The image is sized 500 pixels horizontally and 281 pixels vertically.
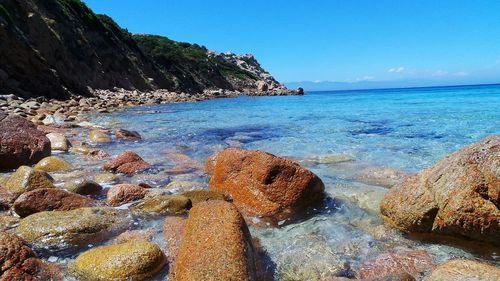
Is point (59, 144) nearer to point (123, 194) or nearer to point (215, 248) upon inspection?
point (123, 194)

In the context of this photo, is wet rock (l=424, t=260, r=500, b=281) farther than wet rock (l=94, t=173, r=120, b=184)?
No

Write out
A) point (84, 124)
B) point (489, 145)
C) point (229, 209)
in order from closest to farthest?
point (229, 209) < point (489, 145) < point (84, 124)

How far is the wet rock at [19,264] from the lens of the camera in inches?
120

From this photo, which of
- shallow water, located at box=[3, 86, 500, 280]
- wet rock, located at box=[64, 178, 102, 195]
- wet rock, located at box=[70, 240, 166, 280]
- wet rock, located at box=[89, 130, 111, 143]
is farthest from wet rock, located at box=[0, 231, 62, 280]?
wet rock, located at box=[89, 130, 111, 143]

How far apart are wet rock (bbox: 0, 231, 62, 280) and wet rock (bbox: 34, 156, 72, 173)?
4.13m

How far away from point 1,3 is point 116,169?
2662 cm

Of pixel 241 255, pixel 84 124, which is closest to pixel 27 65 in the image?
pixel 84 124

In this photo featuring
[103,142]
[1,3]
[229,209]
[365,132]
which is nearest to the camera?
[229,209]

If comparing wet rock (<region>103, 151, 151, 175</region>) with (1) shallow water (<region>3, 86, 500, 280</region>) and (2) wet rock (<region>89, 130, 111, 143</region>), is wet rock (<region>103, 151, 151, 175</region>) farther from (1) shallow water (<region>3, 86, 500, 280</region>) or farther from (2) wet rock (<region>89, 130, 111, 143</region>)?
Result: (2) wet rock (<region>89, 130, 111, 143</region>)

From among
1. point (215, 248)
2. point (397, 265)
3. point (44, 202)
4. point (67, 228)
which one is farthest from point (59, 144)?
point (397, 265)

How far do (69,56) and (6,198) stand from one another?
32.5m

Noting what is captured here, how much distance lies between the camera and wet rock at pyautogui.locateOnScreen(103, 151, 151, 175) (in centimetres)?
737

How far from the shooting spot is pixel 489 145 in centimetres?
417

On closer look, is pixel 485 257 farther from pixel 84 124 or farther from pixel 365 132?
pixel 84 124
